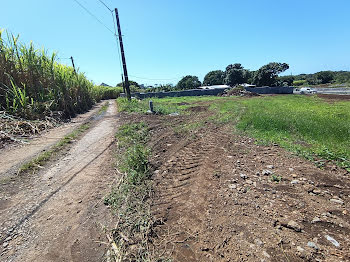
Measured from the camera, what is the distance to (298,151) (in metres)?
3.80

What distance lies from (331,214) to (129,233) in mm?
2388

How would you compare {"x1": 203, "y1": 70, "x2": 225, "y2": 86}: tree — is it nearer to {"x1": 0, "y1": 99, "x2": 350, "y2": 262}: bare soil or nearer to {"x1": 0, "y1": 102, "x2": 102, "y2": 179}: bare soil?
{"x1": 0, "y1": 102, "x2": 102, "y2": 179}: bare soil

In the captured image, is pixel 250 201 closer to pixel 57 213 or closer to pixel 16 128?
pixel 57 213

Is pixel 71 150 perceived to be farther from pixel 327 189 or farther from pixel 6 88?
pixel 327 189

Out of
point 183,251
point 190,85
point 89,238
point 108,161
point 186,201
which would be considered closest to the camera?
point 183,251

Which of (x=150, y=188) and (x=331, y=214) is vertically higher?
(x=150, y=188)

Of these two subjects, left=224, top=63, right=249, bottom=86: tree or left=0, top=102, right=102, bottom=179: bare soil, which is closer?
left=0, top=102, right=102, bottom=179: bare soil

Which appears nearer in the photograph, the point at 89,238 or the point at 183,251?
the point at 183,251

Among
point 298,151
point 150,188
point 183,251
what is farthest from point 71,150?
point 298,151

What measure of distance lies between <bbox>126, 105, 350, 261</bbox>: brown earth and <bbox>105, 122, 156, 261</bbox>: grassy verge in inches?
5.7

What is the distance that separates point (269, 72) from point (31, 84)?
4147 cm

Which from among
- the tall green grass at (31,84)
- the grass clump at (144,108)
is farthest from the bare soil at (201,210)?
the grass clump at (144,108)

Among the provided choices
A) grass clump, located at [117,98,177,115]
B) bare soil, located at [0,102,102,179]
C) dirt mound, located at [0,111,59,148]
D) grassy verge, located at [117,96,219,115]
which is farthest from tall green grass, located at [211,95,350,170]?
dirt mound, located at [0,111,59,148]

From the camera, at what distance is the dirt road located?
5.19 ft
